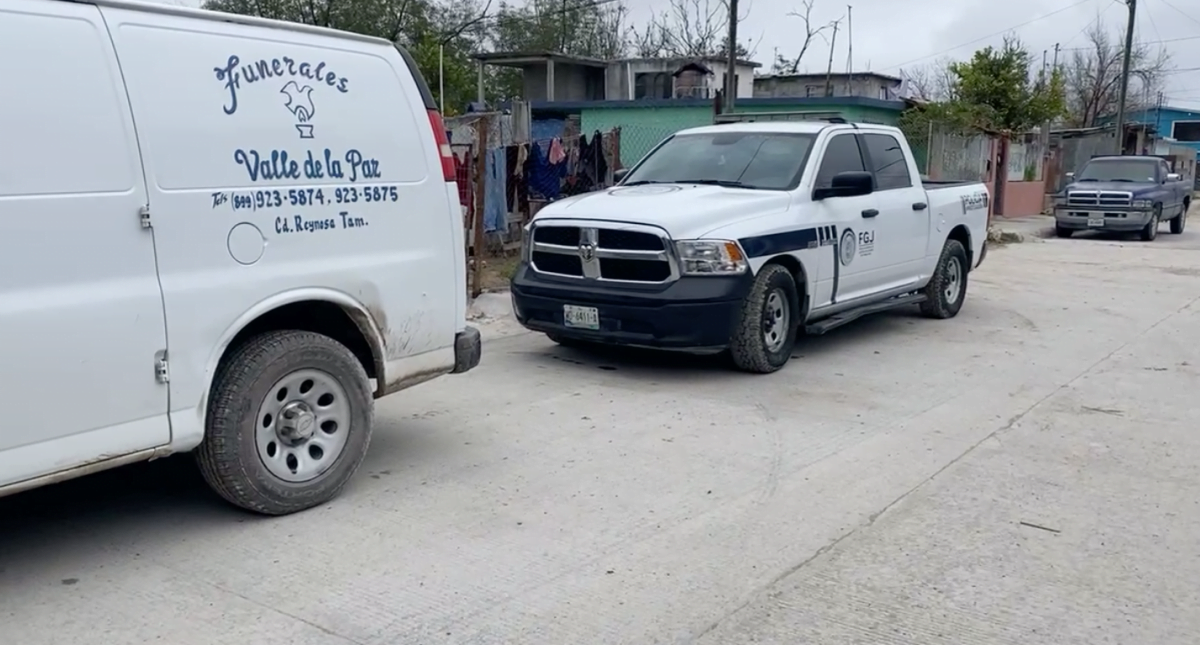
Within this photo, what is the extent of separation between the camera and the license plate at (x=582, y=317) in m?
7.68

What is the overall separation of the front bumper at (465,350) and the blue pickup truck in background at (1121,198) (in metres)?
19.1

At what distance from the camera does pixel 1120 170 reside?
22.8m

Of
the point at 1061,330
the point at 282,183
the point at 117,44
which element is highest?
the point at 117,44

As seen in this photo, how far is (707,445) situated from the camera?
6.09m

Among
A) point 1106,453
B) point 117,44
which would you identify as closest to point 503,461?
point 117,44

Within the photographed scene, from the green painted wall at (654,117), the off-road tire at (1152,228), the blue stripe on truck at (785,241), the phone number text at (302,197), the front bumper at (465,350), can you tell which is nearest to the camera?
the phone number text at (302,197)

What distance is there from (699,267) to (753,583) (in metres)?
3.49

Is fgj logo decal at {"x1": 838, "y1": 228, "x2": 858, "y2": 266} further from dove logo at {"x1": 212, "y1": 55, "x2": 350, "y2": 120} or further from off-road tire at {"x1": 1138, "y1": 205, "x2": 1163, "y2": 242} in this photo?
off-road tire at {"x1": 1138, "y1": 205, "x2": 1163, "y2": 242}

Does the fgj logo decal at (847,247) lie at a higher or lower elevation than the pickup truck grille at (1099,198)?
higher

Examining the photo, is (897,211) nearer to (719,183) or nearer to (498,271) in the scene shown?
(719,183)

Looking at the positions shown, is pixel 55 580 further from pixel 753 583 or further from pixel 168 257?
pixel 753 583

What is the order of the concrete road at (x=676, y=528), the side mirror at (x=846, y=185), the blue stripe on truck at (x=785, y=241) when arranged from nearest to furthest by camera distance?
the concrete road at (x=676, y=528) → the blue stripe on truck at (x=785, y=241) → the side mirror at (x=846, y=185)

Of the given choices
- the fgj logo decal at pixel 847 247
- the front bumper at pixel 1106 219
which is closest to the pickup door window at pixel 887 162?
the fgj logo decal at pixel 847 247

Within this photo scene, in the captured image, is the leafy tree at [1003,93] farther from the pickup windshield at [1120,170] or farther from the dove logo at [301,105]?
the dove logo at [301,105]
